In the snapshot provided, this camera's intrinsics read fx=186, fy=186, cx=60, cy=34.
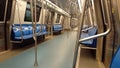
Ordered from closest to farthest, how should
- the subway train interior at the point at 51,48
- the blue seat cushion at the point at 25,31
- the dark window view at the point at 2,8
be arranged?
1. the subway train interior at the point at 51,48
2. the dark window view at the point at 2,8
3. the blue seat cushion at the point at 25,31

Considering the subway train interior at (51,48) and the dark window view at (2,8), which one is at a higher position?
the dark window view at (2,8)

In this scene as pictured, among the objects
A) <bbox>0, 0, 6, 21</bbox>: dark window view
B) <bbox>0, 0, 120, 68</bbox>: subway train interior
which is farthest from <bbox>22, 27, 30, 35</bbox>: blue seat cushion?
<bbox>0, 0, 6, 21</bbox>: dark window view

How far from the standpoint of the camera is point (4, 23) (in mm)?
5891

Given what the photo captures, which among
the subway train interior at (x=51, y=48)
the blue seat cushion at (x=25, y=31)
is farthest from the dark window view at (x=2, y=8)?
the blue seat cushion at (x=25, y=31)

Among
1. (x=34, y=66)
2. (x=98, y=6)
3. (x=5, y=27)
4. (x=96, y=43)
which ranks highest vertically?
(x=98, y=6)

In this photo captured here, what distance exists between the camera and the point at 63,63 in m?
4.29

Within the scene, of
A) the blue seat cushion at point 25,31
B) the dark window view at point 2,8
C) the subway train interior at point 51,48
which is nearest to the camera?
the subway train interior at point 51,48

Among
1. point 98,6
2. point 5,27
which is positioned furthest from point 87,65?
point 5,27

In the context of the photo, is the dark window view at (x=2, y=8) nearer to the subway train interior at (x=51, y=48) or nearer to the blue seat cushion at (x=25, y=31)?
the subway train interior at (x=51, y=48)

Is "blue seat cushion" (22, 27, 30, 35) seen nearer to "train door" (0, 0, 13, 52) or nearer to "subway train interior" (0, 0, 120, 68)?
"subway train interior" (0, 0, 120, 68)

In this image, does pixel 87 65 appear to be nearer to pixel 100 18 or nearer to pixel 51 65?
pixel 51 65

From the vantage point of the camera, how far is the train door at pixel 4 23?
5737mm

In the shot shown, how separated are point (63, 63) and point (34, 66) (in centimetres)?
68

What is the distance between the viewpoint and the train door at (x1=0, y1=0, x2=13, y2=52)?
5737 mm
